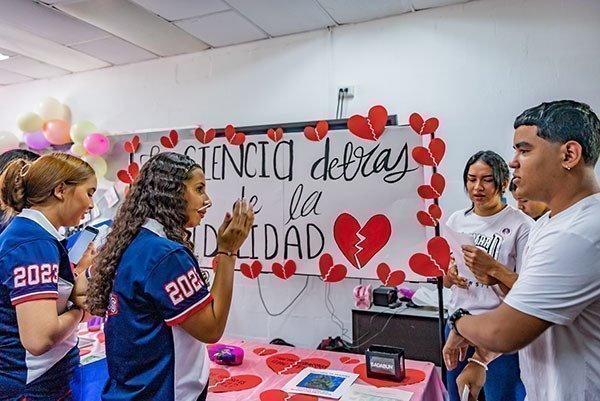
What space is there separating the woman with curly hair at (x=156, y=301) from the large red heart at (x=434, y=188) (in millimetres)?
939

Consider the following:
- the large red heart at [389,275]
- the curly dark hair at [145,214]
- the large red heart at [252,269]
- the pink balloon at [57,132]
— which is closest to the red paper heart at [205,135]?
the large red heart at [252,269]

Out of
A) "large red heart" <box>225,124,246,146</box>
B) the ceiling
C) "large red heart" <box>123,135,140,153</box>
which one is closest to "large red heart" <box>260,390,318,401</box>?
"large red heart" <box>225,124,246,146</box>

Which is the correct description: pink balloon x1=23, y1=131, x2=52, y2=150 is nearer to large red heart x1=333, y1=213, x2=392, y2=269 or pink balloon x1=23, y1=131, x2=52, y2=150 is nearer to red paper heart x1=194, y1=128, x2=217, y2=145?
red paper heart x1=194, y1=128, x2=217, y2=145

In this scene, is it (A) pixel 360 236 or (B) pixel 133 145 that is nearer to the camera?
(A) pixel 360 236

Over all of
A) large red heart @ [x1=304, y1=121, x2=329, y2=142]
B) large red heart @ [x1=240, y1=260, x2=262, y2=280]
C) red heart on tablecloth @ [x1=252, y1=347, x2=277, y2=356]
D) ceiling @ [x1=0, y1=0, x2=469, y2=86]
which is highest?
ceiling @ [x1=0, y1=0, x2=469, y2=86]

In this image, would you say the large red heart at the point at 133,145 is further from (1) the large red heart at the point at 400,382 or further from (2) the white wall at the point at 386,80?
(1) the large red heart at the point at 400,382

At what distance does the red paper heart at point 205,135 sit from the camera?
2.20 m

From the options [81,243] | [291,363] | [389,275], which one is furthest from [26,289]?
[389,275]

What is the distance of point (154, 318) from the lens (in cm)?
103

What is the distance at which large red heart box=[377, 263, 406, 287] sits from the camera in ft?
5.67

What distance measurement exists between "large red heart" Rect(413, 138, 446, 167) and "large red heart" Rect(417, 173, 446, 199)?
74 mm

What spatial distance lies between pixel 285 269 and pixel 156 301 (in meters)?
1.00

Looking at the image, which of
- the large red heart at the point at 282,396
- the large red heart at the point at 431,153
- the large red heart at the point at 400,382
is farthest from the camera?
the large red heart at the point at 431,153

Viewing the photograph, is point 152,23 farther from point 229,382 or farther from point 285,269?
point 229,382
